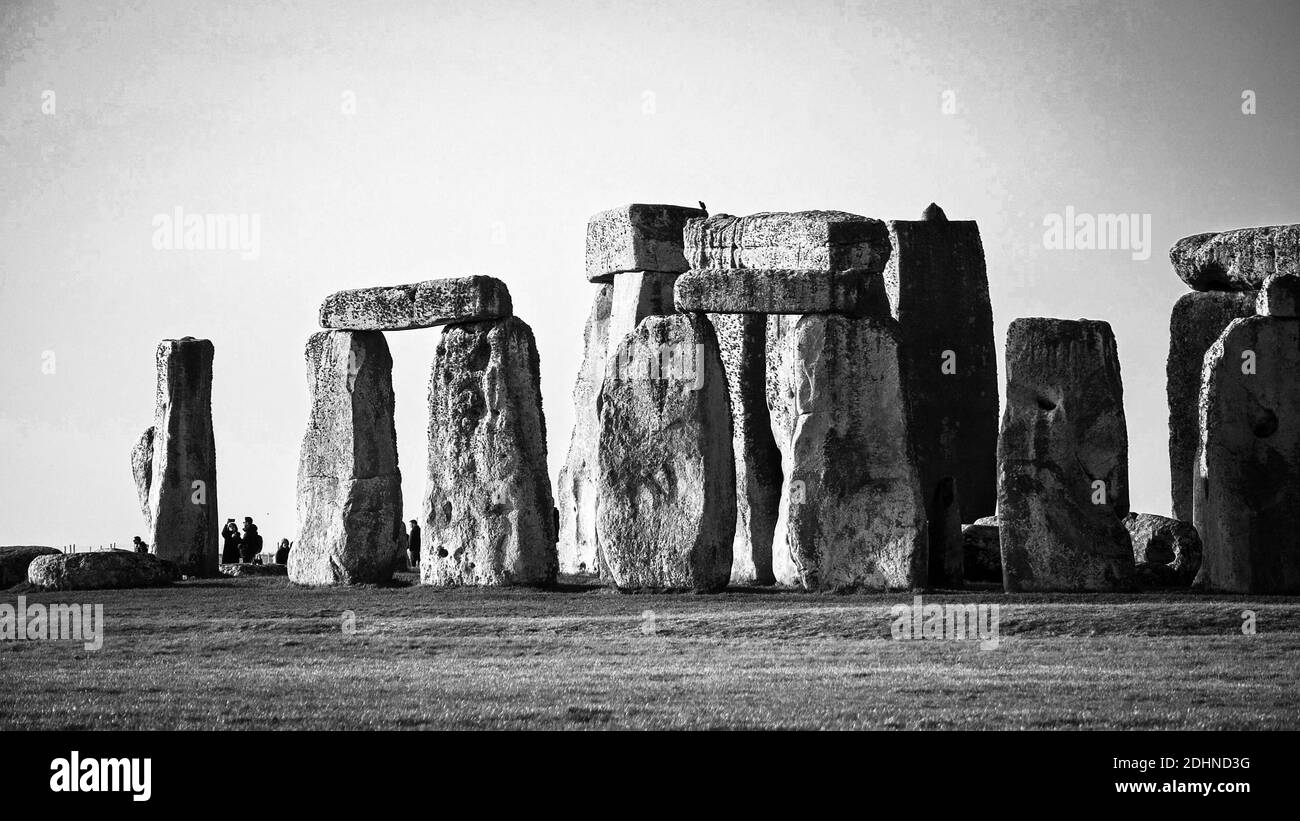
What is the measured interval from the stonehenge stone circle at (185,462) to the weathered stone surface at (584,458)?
446 centimetres

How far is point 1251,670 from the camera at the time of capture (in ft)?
52.1

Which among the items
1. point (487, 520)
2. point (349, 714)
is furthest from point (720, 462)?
point (349, 714)

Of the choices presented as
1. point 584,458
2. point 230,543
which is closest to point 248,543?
point 230,543

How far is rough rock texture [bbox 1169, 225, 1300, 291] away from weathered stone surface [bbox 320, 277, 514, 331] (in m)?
8.30

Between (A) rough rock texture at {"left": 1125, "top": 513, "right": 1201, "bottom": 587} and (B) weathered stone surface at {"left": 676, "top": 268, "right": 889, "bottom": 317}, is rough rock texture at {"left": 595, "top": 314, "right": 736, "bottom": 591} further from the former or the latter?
(A) rough rock texture at {"left": 1125, "top": 513, "right": 1201, "bottom": 587}

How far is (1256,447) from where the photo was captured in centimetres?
2100

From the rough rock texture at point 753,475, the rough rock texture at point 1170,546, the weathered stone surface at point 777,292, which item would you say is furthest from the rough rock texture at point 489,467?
→ the rough rock texture at point 1170,546

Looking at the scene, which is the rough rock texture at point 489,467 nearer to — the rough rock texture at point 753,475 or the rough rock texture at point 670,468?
the rough rock texture at point 670,468

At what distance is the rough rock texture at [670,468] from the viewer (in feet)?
70.6

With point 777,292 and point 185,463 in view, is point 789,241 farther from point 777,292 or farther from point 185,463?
point 185,463

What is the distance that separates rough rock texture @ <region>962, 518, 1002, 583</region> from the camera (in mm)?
23422

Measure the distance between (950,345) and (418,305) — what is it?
8.50m
